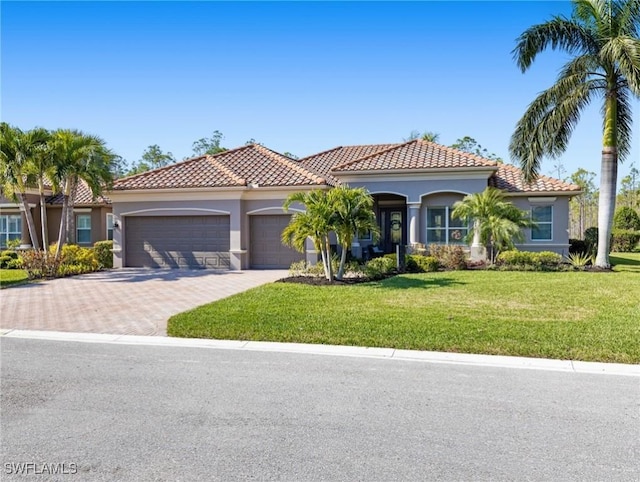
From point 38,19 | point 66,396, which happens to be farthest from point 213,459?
point 38,19

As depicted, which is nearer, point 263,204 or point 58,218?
point 263,204

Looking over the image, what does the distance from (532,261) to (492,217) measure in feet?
6.94

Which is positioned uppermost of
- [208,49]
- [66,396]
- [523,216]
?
[208,49]

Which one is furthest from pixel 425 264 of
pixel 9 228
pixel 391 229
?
pixel 9 228

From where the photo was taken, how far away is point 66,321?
9.20m

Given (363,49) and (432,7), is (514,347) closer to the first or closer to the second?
(432,7)

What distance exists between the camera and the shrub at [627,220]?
103 ft

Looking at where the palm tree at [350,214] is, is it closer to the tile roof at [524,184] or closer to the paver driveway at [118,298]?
the paver driveway at [118,298]

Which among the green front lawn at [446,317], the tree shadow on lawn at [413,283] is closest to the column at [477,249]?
the tree shadow on lawn at [413,283]

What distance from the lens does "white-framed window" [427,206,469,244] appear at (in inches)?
769

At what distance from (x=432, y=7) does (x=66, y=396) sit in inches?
471

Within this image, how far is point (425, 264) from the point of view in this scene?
16.6m

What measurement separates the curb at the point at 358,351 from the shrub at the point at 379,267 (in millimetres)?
7467

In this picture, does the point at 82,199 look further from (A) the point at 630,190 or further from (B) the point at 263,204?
(A) the point at 630,190
